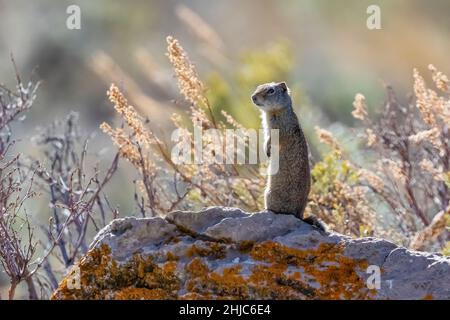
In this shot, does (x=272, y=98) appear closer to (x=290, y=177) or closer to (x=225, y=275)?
Answer: (x=290, y=177)

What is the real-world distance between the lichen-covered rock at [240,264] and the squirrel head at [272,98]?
161 centimetres

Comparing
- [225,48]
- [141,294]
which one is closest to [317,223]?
[141,294]

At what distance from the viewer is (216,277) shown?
207 inches

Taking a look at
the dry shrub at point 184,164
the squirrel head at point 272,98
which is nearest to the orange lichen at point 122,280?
the dry shrub at point 184,164

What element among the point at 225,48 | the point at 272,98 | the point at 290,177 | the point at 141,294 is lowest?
the point at 141,294

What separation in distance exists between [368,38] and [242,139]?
14087 mm

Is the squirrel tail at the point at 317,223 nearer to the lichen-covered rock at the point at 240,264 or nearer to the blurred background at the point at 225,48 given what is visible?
the lichen-covered rock at the point at 240,264

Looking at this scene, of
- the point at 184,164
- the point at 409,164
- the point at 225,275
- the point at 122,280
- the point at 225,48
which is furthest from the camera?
the point at 225,48

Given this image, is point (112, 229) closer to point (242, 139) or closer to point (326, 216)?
point (242, 139)

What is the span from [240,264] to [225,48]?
10658mm

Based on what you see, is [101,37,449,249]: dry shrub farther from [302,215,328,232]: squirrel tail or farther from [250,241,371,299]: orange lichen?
[250,241,371,299]: orange lichen

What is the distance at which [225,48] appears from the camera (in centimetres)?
1575

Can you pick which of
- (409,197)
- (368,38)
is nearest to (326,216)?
(409,197)
